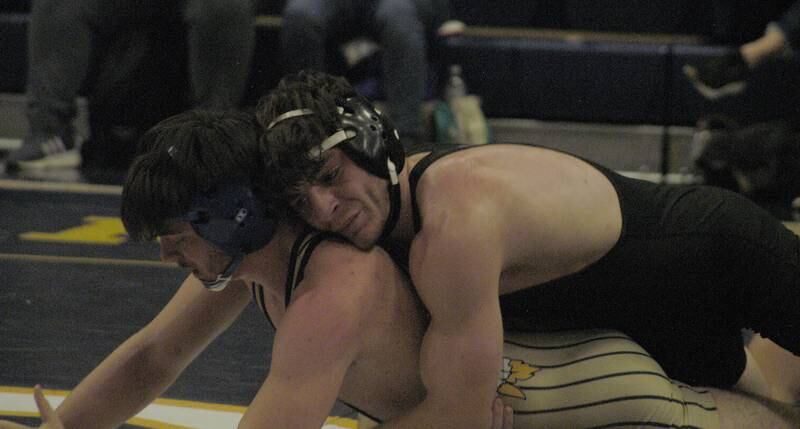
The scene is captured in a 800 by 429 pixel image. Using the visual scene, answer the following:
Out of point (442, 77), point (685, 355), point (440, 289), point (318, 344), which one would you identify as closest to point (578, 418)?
point (685, 355)

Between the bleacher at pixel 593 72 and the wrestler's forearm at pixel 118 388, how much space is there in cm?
343

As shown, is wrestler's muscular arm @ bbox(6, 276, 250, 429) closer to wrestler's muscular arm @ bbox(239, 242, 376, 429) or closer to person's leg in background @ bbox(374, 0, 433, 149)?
wrestler's muscular arm @ bbox(239, 242, 376, 429)

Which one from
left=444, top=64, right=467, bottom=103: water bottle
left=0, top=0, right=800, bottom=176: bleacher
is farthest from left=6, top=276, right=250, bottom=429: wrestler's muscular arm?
left=0, top=0, right=800, bottom=176: bleacher

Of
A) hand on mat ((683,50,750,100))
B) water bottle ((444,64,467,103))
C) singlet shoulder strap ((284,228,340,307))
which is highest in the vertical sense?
singlet shoulder strap ((284,228,340,307))

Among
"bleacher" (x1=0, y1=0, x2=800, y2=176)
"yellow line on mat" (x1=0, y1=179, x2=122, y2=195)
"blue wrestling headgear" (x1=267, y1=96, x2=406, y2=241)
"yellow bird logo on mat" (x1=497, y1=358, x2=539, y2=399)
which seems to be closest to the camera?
"blue wrestling headgear" (x1=267, y1=96, x2=406, y2=241)

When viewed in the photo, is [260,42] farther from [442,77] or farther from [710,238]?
[710,238]

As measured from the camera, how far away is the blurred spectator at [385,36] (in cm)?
528

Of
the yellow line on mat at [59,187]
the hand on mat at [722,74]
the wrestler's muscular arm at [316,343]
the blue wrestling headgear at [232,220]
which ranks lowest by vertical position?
the yellow line on mat at [59,187]

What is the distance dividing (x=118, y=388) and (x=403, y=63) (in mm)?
3110

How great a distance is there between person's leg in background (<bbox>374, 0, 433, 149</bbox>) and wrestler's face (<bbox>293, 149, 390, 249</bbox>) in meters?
3.09

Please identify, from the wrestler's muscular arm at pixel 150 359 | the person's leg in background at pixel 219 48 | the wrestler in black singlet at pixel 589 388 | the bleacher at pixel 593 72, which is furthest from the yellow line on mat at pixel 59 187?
the wrestler in black singlet at pixel 589 388

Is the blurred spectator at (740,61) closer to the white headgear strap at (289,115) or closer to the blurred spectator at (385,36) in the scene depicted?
the blurred spectator at (385,36)

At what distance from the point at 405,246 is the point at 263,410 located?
1.31ft

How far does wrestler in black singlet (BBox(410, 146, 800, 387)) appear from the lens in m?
2.39
